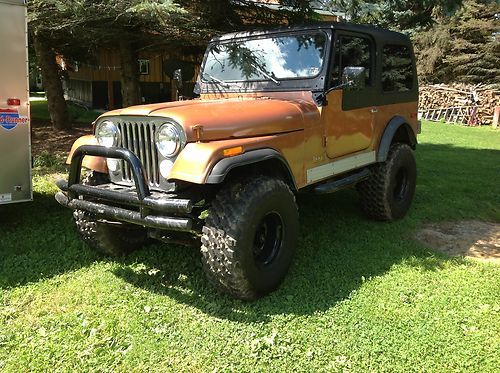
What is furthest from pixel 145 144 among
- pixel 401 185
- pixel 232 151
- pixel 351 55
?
pixel 401 185

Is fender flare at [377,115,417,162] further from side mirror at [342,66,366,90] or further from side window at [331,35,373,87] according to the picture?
side mirror at [342,66,366,90]

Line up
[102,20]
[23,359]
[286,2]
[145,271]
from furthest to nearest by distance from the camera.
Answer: [286,2], [102,20], [145,271], [23,359]

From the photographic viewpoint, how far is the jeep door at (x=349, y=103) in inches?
178

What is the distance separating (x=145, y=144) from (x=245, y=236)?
104cm

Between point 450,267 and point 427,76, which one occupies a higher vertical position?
point 427,76

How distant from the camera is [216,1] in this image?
24.0 ft

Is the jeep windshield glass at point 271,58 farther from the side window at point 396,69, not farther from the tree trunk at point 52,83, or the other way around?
the tree trunk at point 52,83

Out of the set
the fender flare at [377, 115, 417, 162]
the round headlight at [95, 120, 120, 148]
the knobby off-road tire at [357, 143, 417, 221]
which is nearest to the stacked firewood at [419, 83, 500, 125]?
the knobby off-road tire at [357, 143, 417, 221]

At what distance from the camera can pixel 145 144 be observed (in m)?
3.63

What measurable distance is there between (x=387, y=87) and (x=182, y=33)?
142 inches

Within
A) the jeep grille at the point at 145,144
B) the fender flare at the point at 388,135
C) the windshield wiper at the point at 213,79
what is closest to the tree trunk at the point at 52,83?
the windshield wiper at the point at 213,79

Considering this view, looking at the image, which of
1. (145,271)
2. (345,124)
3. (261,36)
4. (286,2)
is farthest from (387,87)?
(145,271)

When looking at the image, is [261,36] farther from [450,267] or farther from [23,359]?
[23,359]

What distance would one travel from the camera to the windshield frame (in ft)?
14.6
